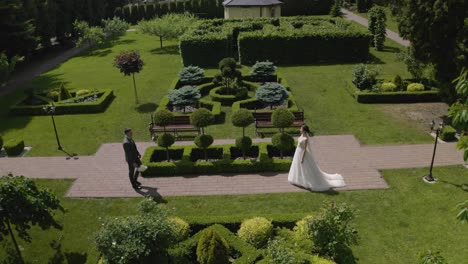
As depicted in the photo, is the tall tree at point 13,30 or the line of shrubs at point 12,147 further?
the tall tree at point 13,30

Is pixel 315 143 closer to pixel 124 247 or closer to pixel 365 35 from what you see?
pixel 124 247

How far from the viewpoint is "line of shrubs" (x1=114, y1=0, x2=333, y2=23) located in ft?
185

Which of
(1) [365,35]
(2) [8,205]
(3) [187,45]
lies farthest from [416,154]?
(3) [187,45]

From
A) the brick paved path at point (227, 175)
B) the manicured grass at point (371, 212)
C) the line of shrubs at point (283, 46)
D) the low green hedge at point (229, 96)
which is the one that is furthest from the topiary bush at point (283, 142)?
the line of shrubs at point (283, 46)

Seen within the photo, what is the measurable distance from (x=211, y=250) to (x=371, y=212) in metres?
5.87

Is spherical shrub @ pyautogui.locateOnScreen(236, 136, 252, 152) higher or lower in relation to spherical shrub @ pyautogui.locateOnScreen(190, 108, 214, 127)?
lower

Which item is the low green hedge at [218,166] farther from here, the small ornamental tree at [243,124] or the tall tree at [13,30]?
the tall tree at [13,30]

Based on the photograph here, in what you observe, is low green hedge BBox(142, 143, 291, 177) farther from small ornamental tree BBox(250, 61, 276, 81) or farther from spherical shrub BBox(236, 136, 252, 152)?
Result: small ornamental tree BBox(250, 61, 276, 81)

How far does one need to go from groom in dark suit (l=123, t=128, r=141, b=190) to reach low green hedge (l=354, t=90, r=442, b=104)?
13.6m

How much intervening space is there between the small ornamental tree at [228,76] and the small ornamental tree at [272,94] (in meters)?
2.81

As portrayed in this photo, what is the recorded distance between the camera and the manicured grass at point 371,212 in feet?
36.2

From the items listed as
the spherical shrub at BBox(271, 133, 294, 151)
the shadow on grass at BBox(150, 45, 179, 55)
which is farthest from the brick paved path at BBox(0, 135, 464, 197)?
the shadow on grass at BBox(150, 45, 179, 55)

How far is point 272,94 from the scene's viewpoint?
20594 millimetres

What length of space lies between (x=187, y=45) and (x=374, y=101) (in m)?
15.6
